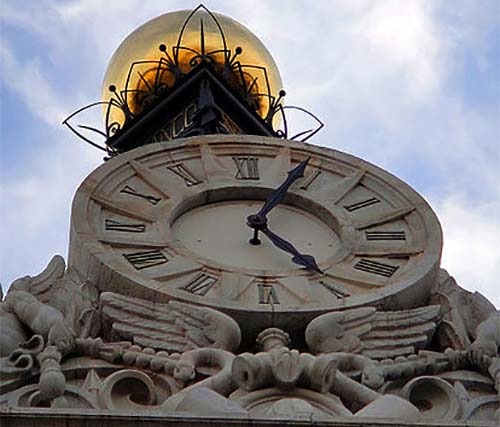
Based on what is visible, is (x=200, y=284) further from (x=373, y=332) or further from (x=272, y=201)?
(x=272, y=201)

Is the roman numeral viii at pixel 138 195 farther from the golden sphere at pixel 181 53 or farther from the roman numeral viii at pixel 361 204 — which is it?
the golden sphere at pixel 181 53

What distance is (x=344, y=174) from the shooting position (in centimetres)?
1744

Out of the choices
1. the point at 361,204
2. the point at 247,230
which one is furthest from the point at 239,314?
the point at 361,204

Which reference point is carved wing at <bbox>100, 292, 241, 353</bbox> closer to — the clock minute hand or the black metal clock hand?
the black metal clock hand

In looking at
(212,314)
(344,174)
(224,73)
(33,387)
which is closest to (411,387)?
(212,314)

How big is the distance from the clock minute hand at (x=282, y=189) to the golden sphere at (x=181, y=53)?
21.8ft

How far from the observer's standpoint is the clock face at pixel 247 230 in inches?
599

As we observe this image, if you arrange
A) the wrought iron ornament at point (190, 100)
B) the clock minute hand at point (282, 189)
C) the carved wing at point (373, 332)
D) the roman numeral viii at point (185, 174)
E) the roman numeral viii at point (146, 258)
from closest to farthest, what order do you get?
the carved wing at point (373, 332) → the roman numeral viii at point (146, 258) → the clock minute hand at point (282, 189) → the roman numeral viii at point (185, 174) → the wrought iron ornament at point (190, 100)

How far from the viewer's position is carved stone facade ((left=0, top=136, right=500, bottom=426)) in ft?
44.2

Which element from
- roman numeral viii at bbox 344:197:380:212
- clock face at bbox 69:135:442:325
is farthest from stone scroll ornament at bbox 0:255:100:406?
roman numeral viii at bbox 344:197:380:212

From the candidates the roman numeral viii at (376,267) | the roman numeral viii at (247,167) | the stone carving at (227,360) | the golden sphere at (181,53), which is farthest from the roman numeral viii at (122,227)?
the golden sphere at (181,53)

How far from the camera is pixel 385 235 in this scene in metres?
16.5

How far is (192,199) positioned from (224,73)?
24.6ft

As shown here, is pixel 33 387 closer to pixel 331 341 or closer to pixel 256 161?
pixel 331 341
